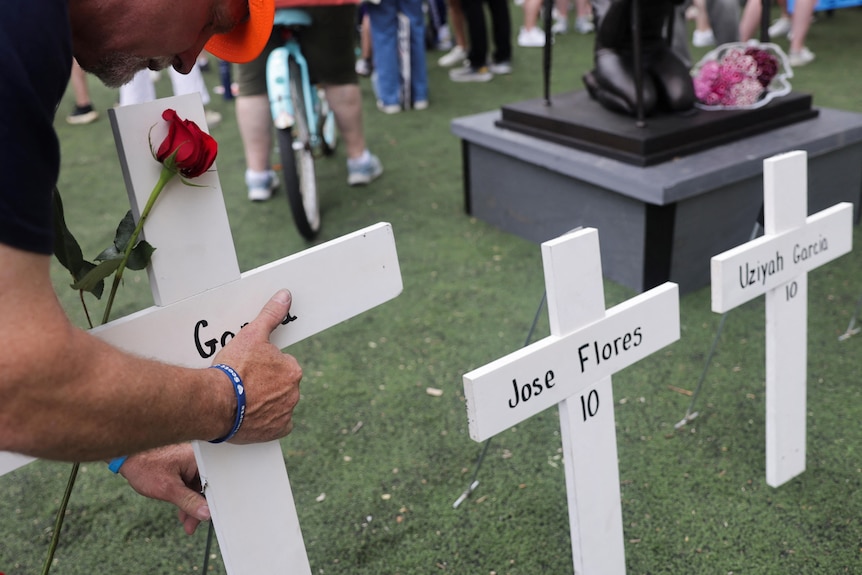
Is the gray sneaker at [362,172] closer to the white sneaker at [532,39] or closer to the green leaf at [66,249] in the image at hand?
the green leaf at [66,249]

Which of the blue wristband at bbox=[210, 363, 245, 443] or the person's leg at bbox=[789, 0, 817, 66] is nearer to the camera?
the blue wristband at bbox=[210, 363, 245, 443]

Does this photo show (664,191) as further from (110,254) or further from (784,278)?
(110,254)

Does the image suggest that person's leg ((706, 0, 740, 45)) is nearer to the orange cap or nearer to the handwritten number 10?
the handwritten number 10

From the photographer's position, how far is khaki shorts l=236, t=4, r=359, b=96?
10.3 feet

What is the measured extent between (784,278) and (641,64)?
134cm

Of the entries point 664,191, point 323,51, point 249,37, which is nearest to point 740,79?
point 664,191

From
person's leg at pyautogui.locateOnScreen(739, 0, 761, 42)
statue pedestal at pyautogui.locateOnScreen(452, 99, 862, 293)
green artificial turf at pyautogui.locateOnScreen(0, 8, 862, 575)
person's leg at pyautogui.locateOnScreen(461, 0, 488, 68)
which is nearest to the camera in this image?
green artificial turf at pyautogui.locateOnScreen(0, 8, 862, 575)

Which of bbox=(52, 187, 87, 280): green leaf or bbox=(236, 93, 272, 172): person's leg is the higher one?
bbox=(52, 187, 87, 280): green leaf

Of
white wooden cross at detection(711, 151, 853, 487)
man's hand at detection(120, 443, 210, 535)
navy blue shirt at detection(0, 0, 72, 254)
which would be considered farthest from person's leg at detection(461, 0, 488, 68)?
navy blue shirt at detection(0, 0, 72, 254)

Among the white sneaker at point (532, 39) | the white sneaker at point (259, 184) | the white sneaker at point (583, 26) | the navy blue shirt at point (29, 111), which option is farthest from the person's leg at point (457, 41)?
the navy blue shirt at point (29, 111)

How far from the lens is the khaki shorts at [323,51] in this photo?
313 cm

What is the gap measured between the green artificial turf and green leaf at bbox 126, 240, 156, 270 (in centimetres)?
75

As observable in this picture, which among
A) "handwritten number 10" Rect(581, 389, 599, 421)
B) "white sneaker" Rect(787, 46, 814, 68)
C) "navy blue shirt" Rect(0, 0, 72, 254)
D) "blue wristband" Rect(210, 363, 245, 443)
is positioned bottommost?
"white sneaker" Rect(787, 46, 814, 68)

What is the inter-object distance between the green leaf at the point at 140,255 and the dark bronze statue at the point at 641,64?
81.3 inches
